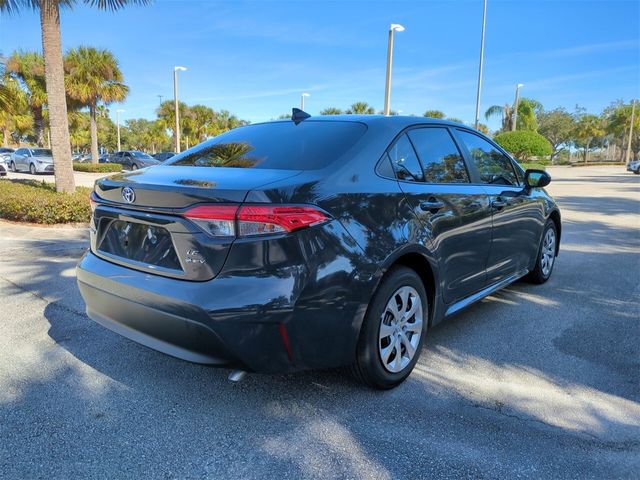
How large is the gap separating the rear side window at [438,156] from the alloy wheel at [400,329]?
809 millimetres

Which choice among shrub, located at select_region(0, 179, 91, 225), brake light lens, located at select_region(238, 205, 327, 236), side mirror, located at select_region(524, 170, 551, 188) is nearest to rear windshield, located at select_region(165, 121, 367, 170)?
brake light lens, located at select_region(238, 205, 327, 236)

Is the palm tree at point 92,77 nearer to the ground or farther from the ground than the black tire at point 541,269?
farther from the ground

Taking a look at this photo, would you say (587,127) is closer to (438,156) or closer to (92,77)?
(92,77)

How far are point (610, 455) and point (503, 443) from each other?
0.49 meters

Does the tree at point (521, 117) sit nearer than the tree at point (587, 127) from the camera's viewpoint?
Yes

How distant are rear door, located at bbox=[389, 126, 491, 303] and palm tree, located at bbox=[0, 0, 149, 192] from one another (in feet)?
29.4

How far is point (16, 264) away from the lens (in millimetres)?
6039

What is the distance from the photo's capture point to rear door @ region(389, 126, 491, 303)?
311 centimetres

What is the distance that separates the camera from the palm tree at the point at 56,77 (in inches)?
379

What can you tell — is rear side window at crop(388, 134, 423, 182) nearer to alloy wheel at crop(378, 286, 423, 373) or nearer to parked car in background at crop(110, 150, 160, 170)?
alloy wheel at crop(378, 286, 423, 373)

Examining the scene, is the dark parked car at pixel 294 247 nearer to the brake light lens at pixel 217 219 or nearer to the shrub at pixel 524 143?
the brake light lens at pixel 217 219

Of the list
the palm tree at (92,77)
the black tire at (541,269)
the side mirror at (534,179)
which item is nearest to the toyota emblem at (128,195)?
the side mirror at (534,179)

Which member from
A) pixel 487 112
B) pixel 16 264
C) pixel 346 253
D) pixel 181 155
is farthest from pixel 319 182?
pixel 487 112

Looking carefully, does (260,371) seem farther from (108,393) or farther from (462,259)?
(462,259)
